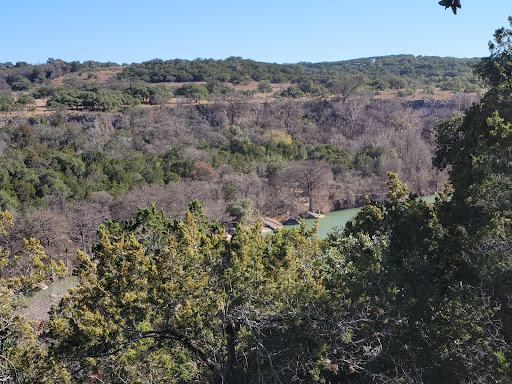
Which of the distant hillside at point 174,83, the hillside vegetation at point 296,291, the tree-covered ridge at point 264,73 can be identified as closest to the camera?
the hillside vegetation at point 296,291

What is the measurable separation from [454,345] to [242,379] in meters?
3.27

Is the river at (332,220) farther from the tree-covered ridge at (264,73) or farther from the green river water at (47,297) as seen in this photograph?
the tree-covered ridge at (264,73)

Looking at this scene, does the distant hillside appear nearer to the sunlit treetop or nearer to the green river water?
the green river water

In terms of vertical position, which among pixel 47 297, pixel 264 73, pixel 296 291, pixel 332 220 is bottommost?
pixel 332 220

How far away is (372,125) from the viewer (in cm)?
6112

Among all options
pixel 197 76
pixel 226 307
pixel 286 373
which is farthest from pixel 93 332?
pixel 197 76

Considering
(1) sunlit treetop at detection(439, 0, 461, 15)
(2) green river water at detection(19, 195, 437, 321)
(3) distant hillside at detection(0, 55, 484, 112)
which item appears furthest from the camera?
(3) distant hillside at detection(0, 55, 484, 112)

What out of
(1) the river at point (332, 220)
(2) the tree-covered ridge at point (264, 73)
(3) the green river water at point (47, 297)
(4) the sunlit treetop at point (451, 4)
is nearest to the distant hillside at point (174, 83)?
(2) the tree-covered ridge at point (264, 73)

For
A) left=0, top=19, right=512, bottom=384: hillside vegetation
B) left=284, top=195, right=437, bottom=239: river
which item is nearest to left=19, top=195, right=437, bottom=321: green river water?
left=284, top=195, right=437, bottom=239: river

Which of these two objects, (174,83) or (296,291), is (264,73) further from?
(296,291)

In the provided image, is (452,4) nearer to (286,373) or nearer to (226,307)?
(226,307)

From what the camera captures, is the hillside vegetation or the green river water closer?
the hillside vegetation

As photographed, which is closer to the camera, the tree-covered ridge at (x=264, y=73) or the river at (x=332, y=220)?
the river at (x=332, y=220)

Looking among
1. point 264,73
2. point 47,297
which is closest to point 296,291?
point 47,297
